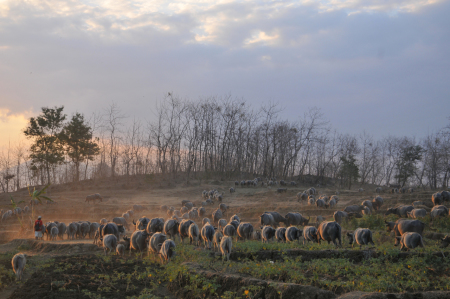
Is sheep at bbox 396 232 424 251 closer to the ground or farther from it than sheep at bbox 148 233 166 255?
farther from it

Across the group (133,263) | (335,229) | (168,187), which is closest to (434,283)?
(335,229)

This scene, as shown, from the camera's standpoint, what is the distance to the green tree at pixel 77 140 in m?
51.9

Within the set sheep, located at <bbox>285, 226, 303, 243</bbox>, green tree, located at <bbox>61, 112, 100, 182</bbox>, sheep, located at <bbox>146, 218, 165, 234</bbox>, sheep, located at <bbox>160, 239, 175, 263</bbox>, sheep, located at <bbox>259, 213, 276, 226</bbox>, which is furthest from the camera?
green tree, located at <bbox>61, 112, 100, 182</bbox>

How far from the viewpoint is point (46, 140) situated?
170 ft

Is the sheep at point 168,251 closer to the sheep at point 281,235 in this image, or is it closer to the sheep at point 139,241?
the sheep at point 139,241

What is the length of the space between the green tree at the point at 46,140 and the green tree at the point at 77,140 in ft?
4.33

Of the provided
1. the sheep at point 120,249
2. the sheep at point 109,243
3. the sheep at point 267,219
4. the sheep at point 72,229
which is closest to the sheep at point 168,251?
the sheep at point 120,249

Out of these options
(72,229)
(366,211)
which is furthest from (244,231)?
(72,229)

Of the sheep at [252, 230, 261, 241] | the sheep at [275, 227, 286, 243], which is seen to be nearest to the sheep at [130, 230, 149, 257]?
the sheep at [252, 230, 261, 241]

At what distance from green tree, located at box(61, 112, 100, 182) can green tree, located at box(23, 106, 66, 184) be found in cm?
132

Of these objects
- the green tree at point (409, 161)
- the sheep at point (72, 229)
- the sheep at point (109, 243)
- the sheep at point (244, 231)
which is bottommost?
the sheep at point (72, 229)

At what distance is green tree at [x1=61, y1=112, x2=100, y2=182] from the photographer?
51.9 meters

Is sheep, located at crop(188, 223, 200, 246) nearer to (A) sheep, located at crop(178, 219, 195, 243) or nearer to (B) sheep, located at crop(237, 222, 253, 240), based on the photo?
(A) sheep, located at crop(178, 219, 195, 243)

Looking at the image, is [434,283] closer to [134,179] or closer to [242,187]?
[242,187]
